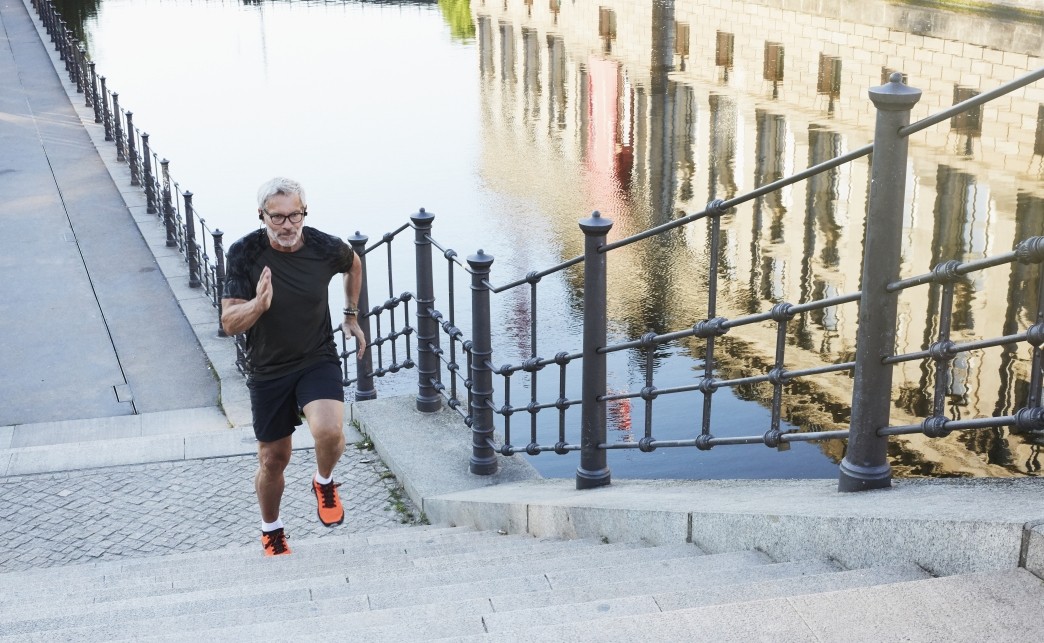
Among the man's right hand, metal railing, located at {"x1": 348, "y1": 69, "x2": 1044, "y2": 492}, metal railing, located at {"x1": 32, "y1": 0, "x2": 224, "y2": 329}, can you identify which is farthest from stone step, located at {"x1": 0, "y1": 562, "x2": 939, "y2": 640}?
metal railing, located at {"x1": 32, "y1": 0, "x2": 224, "y2": 329}

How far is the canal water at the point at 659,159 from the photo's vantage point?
45.6ft

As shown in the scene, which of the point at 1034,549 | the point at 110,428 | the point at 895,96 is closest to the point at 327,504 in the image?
the point at 895,96

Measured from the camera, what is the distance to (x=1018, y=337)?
3268mm

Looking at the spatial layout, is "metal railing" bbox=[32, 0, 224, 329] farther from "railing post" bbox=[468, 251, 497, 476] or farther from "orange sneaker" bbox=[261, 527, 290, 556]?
"orange sneaker" bbox=[261, 527, 290, 556]

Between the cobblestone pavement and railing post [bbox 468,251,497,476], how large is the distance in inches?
17.2

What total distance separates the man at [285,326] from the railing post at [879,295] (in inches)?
78.4

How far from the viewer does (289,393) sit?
4.89 meters

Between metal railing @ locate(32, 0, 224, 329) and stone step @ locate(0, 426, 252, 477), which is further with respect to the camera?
metal railing @ locate(32, 0, 224, 329)

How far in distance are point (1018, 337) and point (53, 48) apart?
104 feet

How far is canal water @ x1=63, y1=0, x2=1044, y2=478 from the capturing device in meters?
13.9

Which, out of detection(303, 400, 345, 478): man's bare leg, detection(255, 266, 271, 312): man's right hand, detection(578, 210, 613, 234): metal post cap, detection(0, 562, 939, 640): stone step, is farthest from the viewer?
detection(578, 210, 613, 234): metal post cap

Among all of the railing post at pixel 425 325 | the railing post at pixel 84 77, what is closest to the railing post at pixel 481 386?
the railing post at pixel 425 325

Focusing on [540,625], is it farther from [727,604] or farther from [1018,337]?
[1018,337]

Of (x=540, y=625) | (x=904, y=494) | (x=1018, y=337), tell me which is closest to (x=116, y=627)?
(x=540, y=625)
